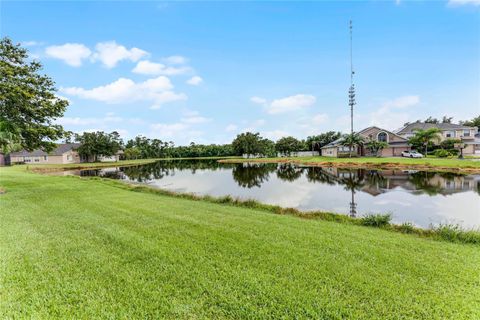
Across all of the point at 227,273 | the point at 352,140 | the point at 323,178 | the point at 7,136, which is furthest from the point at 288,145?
the point at 227,273

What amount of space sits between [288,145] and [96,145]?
4698 centimetres

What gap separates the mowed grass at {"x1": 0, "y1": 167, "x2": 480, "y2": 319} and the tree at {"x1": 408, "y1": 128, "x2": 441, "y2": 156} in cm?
4291

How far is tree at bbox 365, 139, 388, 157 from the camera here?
43688 mm

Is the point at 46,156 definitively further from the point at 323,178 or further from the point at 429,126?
the point at 429,126

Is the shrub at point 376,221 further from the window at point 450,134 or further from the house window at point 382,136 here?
the window at point 450,134

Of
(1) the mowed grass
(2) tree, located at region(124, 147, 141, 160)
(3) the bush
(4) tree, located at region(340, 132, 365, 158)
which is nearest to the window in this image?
(3) the bush

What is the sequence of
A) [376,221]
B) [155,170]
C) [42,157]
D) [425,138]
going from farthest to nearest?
[42,157] < [425,138] < [155,170] < [376,221]

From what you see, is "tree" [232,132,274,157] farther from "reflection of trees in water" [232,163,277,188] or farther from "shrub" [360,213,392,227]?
"shrub" [360,213,392,227]

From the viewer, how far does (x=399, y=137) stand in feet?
151

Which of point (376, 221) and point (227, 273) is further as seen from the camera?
point (376, 221)

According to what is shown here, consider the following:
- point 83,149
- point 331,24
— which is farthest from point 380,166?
point 83,149

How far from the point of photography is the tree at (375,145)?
43688 millimetres

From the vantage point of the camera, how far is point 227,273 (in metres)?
3.53

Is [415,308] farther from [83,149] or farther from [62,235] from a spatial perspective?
[83,149]
